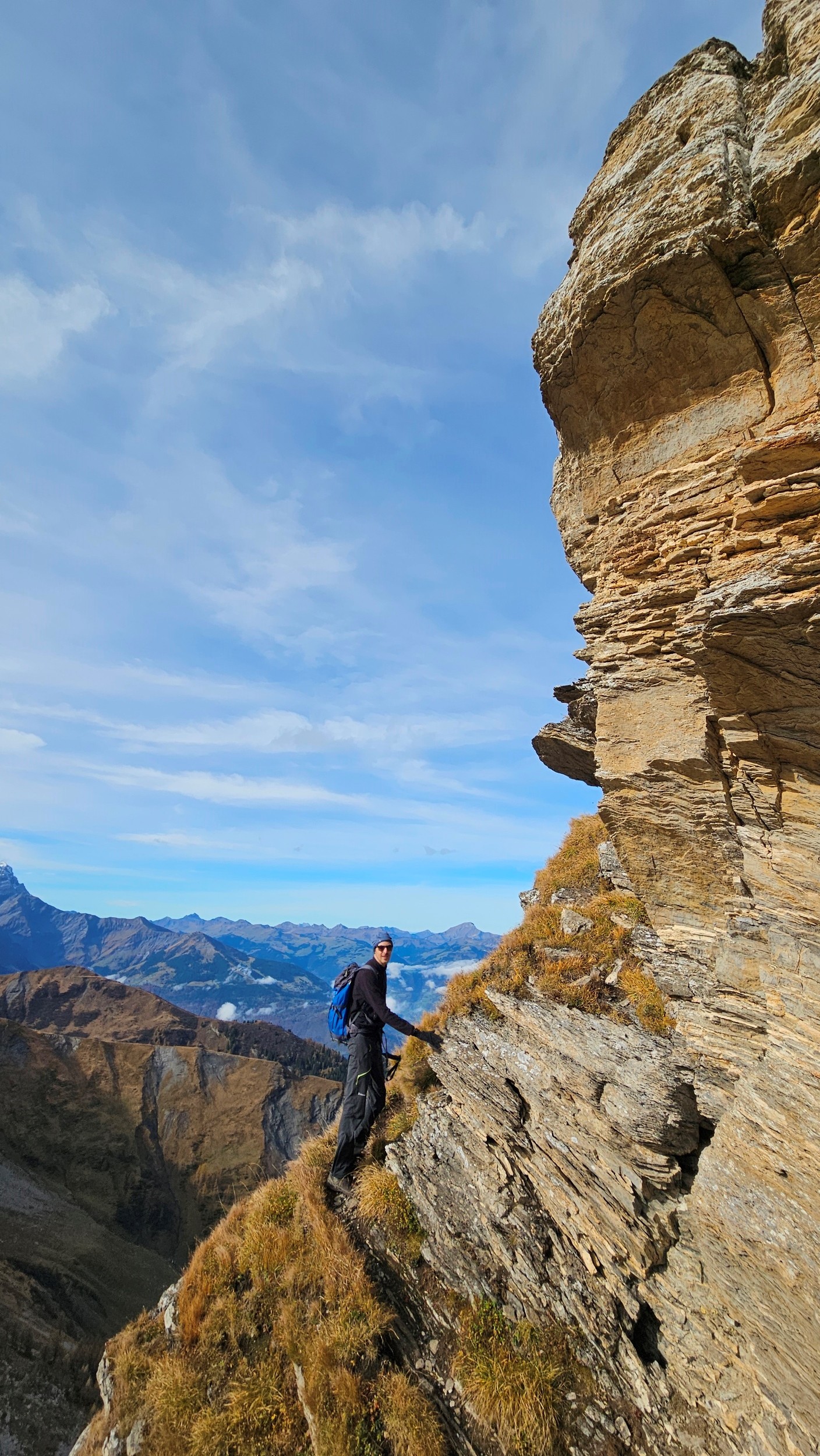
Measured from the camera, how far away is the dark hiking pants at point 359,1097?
1038 cm

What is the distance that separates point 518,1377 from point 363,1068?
4.53 meters

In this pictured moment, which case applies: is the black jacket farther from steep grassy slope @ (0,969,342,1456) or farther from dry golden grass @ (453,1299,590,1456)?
steep grassy slope @ (0,969,342,1456)

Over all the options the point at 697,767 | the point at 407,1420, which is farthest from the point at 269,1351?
the point at 697,767

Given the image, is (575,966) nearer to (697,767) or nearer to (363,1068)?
(363,1068)

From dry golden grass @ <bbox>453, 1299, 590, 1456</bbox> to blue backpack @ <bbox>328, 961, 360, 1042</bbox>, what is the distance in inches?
173

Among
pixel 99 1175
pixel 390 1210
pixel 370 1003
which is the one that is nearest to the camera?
pixel 390 1210

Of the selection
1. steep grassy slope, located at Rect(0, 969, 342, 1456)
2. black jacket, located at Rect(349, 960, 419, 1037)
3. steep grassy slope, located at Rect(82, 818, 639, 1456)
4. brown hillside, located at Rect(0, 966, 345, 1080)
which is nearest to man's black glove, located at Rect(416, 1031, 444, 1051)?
steep grassy slope, located at Rect(82, 818, 639, 1456)

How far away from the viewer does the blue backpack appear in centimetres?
1045

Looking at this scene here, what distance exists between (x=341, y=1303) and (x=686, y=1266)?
17.0 feet

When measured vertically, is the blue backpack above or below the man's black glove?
above

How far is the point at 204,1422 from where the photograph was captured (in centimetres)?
742

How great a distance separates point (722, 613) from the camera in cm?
713

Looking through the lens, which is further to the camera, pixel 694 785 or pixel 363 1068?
pixel 363 1068

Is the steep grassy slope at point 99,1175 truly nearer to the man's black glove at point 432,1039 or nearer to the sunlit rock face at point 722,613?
the man's black glove at point 432,1039
